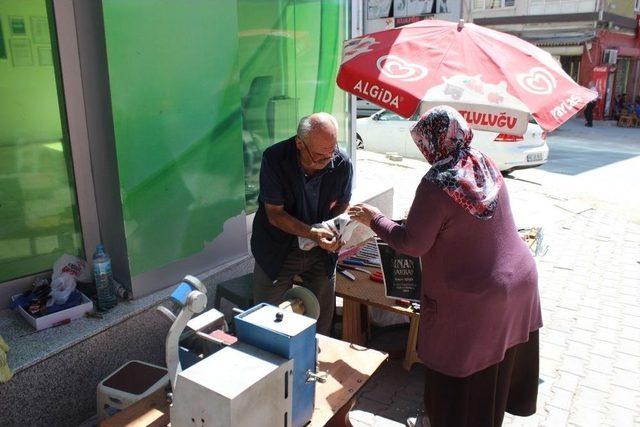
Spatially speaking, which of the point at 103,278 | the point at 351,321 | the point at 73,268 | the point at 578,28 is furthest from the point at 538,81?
the point at 578,28

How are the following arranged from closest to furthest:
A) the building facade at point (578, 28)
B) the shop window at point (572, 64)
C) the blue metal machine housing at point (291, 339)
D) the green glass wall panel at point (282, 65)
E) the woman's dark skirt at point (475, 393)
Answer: the blue metal machine housing at point (291, 339), the woman's dark skirt at point (475, 393), the green glass wall panel at point (282, 65), the building facade at point (578, 28), the shop window at point (572, 64)

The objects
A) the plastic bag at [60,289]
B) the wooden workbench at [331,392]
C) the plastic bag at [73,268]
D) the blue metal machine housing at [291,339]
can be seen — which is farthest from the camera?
the plastic bag at [73,268]

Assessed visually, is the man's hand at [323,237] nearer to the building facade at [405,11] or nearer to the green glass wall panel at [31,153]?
the green glass wall panel at [31,153]

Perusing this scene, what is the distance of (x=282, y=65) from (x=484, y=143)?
698cm

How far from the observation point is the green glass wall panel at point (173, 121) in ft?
10.4

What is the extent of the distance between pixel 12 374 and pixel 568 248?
6176 mm

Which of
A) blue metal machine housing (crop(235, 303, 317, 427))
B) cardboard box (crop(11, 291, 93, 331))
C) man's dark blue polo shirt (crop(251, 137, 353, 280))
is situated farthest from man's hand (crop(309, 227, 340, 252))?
cardboard box (crop(11, 291, 93, 331))

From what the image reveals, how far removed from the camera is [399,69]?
3.50 m

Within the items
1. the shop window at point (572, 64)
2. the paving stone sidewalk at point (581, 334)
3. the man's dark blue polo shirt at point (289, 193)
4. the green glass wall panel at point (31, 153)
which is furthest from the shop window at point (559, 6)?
the green glass wall panel at point (31, 153)

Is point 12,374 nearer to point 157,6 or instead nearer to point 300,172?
point 300,172

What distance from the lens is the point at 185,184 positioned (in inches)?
143

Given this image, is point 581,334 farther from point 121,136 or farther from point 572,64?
point 572,64

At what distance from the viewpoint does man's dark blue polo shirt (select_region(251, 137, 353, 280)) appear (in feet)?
10.3

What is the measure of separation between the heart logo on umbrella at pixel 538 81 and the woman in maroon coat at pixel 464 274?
1.08m
